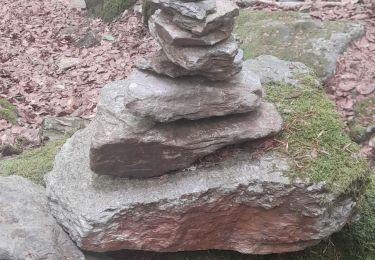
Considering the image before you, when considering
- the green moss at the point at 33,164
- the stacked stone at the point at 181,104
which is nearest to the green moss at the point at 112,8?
the green moss at the point at 33,164

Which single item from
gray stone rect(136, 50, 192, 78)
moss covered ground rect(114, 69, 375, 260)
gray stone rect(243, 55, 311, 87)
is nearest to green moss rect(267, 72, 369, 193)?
moss covered ground rect(114, 69, 375, 260)

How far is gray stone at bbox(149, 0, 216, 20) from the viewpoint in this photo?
3.03m

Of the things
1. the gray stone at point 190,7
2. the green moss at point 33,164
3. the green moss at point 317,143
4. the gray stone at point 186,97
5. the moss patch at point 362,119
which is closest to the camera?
the gray stone at point 190,7

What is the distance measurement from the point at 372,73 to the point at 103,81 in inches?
155

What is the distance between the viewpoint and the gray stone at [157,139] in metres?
3.48

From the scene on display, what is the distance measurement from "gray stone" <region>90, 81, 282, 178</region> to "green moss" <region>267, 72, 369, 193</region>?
0.76 feet

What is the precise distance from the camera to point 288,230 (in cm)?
379

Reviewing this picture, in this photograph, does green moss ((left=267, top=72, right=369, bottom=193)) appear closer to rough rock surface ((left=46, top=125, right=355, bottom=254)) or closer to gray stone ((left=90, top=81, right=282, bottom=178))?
rough rock surface ((left=46, top=125, right=355, bottom=254))

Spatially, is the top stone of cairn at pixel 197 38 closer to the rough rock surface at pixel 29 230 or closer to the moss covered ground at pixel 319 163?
the moss covered ground at pixel 319 163

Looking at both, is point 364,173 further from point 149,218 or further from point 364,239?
point 149,218

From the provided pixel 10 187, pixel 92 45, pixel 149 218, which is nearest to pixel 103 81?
pixel 92 45

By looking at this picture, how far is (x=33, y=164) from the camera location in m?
4.96

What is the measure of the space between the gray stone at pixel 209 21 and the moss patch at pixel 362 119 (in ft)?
9.51

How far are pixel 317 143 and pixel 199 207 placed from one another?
41.0 inches
